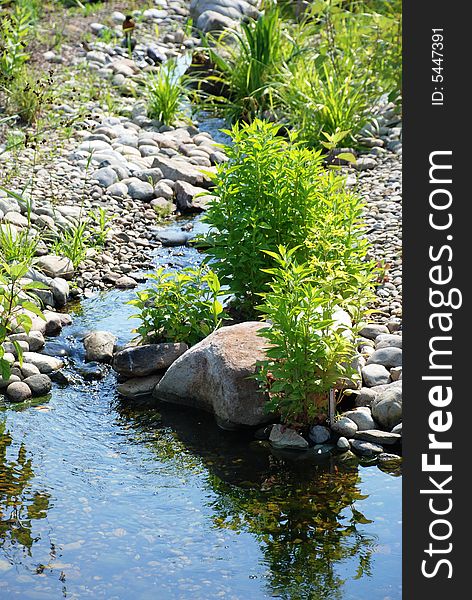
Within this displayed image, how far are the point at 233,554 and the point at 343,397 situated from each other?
1.33 meters

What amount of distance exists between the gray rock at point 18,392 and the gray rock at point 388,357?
1.81 meters

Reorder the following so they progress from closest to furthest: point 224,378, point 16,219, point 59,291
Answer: point 224,378, point 59,291, point 16,219

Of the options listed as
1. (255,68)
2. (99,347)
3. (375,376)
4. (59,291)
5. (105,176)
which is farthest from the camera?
(255,68)

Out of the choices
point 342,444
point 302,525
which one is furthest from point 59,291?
point 302,525

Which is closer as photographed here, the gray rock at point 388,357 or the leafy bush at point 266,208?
the gray rock at point 388,357

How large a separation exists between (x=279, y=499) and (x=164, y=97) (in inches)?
210

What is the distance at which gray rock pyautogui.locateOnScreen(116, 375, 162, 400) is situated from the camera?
5531 mm

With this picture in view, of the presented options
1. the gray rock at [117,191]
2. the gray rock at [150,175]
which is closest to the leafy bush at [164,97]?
the gray rock at [150,175]

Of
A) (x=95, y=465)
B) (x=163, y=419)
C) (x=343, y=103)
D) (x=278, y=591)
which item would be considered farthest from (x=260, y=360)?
(x=343, y=103)

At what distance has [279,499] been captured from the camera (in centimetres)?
457

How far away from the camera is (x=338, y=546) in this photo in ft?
13.8

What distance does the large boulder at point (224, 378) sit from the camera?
5.14 metres

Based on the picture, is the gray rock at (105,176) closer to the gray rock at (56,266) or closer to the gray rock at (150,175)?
the gray rock at (150,175)

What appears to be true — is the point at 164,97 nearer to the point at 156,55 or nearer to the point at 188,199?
the point at 188,199
